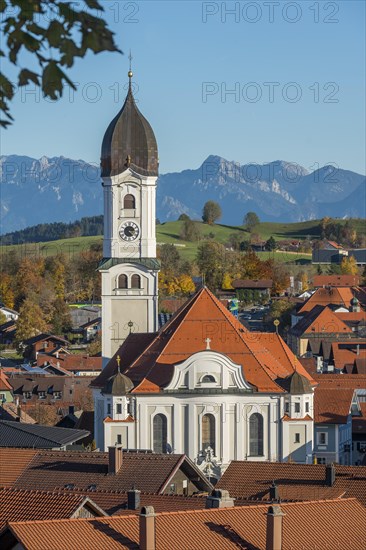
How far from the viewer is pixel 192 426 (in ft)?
204

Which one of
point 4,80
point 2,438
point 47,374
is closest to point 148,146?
point 2,438

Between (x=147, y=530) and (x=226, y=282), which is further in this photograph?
(x=226, y=282)

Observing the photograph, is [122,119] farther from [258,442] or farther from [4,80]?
[4,80]

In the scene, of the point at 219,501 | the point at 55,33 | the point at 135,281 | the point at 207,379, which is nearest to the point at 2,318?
the point at 135,281

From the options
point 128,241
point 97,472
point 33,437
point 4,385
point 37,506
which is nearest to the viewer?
point 37,506

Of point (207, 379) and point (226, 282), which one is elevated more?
point (226, 282)

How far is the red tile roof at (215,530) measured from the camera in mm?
21356

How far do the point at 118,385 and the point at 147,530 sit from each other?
3984 centimetres

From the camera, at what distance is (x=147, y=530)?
22.2 metres

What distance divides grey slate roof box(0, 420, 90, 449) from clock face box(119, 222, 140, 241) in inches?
681

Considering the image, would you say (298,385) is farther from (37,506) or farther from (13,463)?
(37,506)

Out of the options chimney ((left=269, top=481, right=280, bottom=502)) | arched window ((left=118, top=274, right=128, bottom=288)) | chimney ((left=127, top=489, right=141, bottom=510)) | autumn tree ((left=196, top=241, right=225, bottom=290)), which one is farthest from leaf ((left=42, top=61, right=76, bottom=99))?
autumn tree ((left=196, top=241, right=225, bottom=290))

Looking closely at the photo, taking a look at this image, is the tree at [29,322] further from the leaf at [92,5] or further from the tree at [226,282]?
the leaf at [92,5]

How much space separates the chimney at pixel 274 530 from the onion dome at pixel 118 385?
3837 centimetres
